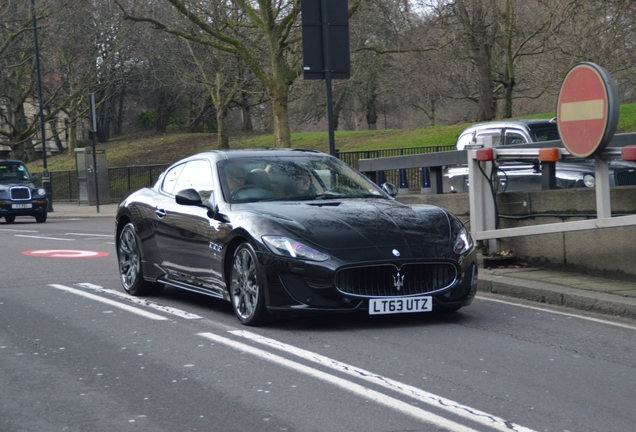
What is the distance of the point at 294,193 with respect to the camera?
9016 millimetres

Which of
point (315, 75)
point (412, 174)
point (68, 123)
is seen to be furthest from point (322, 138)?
point (315, 75)

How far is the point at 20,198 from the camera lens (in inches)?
1210

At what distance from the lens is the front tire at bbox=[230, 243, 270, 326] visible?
7.97 m

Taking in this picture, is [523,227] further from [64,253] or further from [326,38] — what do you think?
[64,253]

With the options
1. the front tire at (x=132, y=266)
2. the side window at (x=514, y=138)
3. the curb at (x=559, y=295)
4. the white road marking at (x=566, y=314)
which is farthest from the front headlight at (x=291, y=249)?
the side window at (x=514, y=138)

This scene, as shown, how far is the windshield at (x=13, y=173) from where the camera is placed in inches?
1239

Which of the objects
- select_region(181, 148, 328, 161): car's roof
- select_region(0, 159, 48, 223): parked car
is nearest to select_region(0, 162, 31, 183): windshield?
select_region(0, 159, 48, 223): parked car

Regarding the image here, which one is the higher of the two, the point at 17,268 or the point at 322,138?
the point at 322,138

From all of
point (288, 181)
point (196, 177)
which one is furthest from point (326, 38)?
point (288, 181)

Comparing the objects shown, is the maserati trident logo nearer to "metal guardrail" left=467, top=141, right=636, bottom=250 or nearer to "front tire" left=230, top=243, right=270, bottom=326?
"front tire" left=230, top=243, right=270, bottom=326

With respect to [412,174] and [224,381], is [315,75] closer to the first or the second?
[224,381]

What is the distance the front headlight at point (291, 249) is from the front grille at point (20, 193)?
2451cm

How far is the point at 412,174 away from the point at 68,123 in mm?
26389

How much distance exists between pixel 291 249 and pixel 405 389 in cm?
216
